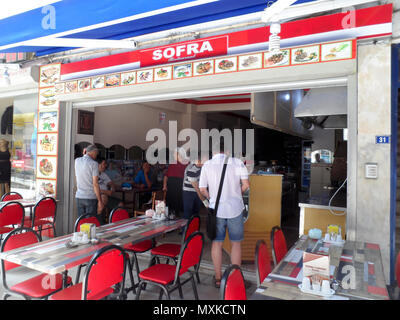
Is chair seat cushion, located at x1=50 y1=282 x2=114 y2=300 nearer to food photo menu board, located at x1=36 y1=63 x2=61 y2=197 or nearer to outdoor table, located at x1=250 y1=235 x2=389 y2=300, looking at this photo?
outdoor table, located at x1=250 y1=235 x2=389 y2=300

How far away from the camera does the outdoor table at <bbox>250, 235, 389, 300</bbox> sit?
4.89ft

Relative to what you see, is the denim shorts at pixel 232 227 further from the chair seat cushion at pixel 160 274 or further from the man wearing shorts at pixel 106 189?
the man wearing shorts at pixel 106 189

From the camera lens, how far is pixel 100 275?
1.84 meters

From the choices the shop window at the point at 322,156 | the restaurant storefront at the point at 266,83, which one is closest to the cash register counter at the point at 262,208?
the restaurant storefront at the point at 266,83

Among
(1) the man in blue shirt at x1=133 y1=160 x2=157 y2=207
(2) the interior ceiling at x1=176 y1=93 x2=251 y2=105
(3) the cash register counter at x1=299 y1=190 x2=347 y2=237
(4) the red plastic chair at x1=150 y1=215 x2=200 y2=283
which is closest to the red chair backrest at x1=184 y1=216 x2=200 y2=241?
(4) the red plastic chair at x1=150 y1=215 x2=200 y2=283

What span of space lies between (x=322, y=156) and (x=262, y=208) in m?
6.65

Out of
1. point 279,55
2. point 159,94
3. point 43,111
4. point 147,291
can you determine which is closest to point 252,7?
point 279,55

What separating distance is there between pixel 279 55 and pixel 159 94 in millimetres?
1611

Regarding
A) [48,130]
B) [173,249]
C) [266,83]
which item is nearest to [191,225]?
[173,249]

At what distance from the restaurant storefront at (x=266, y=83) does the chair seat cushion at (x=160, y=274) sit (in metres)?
1.66

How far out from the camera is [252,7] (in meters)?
2.53

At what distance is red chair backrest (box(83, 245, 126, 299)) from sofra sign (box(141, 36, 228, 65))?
8.16 ft

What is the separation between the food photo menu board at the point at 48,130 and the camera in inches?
185

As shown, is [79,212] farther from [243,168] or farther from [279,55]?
[279,55]
